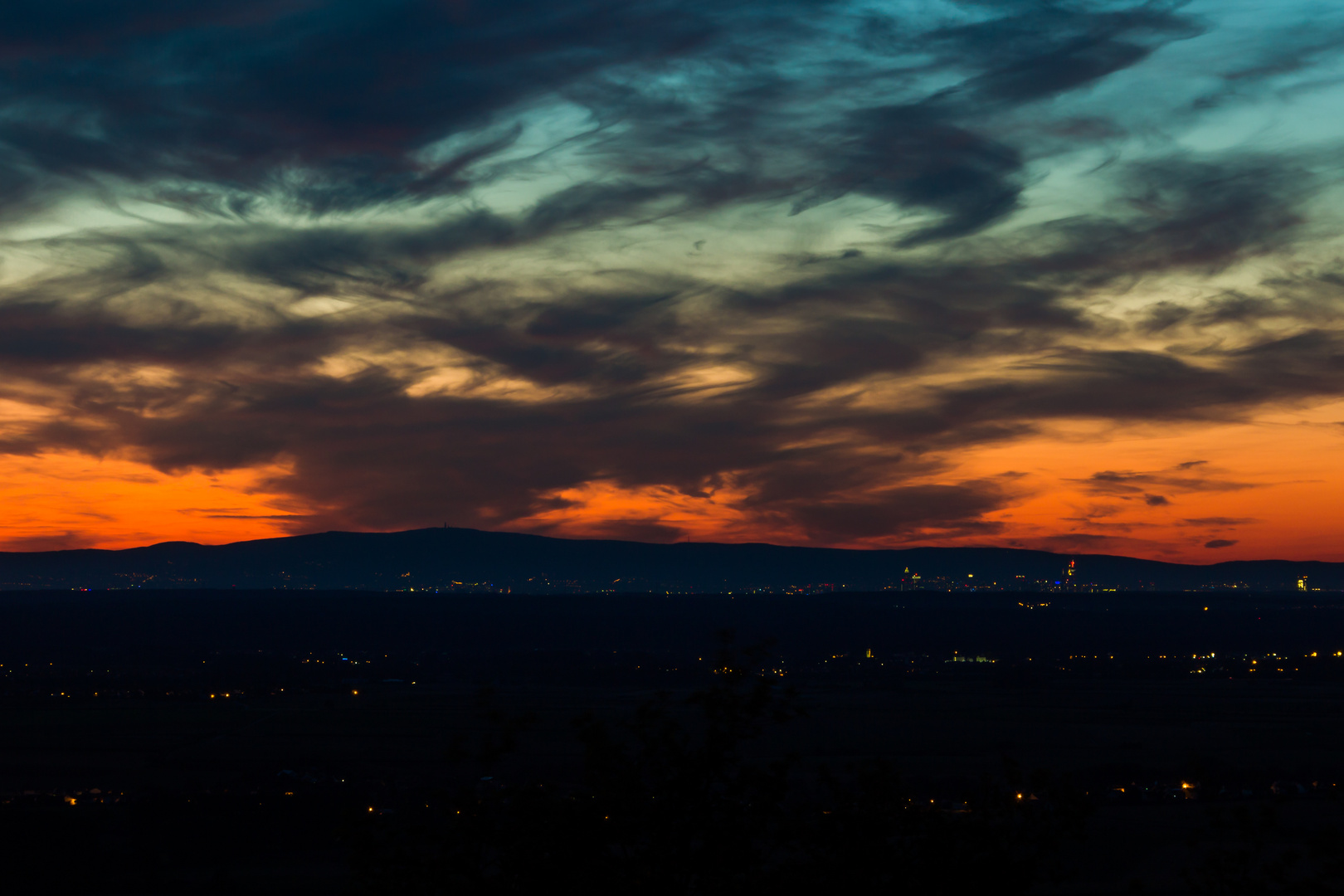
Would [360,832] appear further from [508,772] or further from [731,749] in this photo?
[508,772]

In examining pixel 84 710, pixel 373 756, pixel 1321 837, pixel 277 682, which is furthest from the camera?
pixel 277 682

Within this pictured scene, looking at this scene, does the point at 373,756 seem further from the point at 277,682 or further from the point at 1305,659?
the point at 1305,659

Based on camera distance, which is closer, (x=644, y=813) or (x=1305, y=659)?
(x=644, y=813)

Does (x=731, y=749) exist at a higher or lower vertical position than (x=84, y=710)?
higher

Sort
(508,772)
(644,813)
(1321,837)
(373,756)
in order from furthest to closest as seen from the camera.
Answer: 1. (373,756)
2. (508,772)
3. (644,813)
4. (1321,837)

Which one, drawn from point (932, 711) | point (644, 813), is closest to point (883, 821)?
point (644, 813)

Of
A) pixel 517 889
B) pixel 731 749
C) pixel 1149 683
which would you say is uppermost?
pixel 731 749
